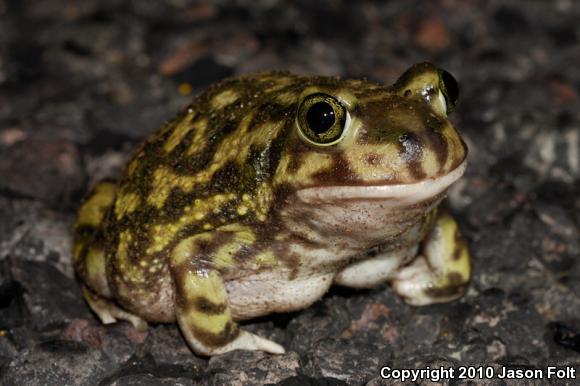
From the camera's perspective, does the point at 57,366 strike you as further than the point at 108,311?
No

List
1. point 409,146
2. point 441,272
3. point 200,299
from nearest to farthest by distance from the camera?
point 409,146
point 200,299
point 441,272

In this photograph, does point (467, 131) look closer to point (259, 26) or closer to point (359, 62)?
point (359, 62)

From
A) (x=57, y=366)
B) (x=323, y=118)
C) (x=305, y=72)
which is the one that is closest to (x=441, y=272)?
(x=323, y=118)

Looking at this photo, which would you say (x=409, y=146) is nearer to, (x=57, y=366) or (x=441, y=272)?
(x=441, y=272)

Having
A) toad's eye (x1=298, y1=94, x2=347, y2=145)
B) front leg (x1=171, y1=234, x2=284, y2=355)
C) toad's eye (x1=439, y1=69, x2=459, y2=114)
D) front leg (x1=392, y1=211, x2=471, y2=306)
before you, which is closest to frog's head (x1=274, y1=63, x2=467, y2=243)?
toad's eye (x1=298, y1=94, x2=347, y2=145)

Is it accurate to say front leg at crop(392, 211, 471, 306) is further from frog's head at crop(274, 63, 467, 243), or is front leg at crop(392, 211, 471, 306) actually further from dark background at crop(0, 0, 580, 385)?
frog's head at crop(274, 63, 467, 243)

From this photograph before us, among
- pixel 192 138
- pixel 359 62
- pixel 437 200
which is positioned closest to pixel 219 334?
pixel 192 138

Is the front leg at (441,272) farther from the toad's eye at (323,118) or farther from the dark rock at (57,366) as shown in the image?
the dark rock at (57,366)
